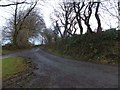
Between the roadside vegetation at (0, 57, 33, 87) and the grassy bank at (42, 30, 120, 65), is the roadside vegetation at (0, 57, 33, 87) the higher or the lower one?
the lower one

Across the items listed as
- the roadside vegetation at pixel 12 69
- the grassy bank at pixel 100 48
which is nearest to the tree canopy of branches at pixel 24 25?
the grassy bank at pixel 100 48

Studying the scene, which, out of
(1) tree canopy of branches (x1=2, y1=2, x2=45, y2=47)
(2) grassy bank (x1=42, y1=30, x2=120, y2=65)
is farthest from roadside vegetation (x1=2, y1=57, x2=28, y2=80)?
(1) tree canopy of branches (x1=2, y1=2, x2=45, y2=47)

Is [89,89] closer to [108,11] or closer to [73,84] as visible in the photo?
[73,84]

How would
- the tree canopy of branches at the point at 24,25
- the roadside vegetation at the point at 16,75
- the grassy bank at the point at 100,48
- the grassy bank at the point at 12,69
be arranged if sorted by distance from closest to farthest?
the roadside vegetation at the point at 16,75, the grassy bank at the point at 12,69, the grassy bank at the point at 100,48, the tree canopy of branches at the point at 24,25

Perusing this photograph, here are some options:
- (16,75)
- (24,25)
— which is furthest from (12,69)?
(24,25)

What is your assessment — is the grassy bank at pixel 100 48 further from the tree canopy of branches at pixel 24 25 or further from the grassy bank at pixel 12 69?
the tree canopy of branches at pixel 24 25

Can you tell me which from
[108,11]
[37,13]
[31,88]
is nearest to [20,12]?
[37,13]

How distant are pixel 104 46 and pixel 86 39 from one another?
457 centimetres

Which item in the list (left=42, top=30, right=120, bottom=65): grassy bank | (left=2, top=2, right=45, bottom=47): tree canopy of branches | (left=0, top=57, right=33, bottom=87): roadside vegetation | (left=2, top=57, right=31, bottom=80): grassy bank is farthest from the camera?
(left=2, top=2, right=45, bottom=47): tree canopy of branches

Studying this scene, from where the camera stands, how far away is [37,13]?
59812 mm

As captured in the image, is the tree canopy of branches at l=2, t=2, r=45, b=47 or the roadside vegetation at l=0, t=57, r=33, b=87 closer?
the roadside vegetation at l=0, t=57, r=33, b=87

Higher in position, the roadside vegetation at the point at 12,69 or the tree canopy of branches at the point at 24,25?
the tree canopy of branches at the point at 24,25

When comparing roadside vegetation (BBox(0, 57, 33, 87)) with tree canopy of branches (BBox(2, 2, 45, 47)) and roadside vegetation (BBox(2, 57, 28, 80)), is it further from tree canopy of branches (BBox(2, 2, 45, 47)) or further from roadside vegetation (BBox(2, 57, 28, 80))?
tree canopy of branches (BBox(2, 2, 45, 47))

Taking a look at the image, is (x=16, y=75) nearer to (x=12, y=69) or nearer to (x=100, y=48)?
(x=12, y=69)
